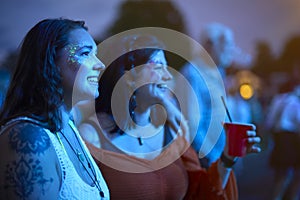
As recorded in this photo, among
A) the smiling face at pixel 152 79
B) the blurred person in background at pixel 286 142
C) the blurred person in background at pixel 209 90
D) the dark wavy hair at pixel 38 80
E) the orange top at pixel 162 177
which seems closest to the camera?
the dark wavy hair at pixel 38 80

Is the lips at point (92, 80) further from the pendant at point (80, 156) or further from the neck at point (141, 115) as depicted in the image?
the neck at point (141, 115)

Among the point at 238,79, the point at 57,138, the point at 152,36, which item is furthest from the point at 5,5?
the point at 238,79

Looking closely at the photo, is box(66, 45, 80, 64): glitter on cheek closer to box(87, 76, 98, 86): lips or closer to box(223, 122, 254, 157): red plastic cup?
box(87, 76, 98, 86): lips

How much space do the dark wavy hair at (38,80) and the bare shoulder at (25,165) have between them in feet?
0.25

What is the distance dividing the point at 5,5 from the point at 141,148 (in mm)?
1066

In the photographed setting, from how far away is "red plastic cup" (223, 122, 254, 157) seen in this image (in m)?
1.23

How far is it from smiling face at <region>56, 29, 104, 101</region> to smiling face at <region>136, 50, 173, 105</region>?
0.99 ft

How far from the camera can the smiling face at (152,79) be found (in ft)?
4.24

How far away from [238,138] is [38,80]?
638 millimetres

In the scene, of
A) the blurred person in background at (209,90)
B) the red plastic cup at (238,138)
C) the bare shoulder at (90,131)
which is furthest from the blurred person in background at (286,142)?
the bare shoulder at (90,131)

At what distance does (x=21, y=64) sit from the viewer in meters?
0.89

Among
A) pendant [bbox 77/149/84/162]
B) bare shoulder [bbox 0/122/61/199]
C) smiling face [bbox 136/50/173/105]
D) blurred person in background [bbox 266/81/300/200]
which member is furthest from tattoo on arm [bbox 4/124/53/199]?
blurred person in background [bbox 266/81/300/200]

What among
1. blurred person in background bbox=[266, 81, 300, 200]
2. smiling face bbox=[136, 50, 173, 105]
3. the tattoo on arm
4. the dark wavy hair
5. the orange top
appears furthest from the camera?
blurred person in background bbox=[266, 81, 300, 200]

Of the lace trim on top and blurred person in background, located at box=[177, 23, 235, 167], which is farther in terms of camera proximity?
blurred person in background, located at box=[177, 23, 235, 167]
